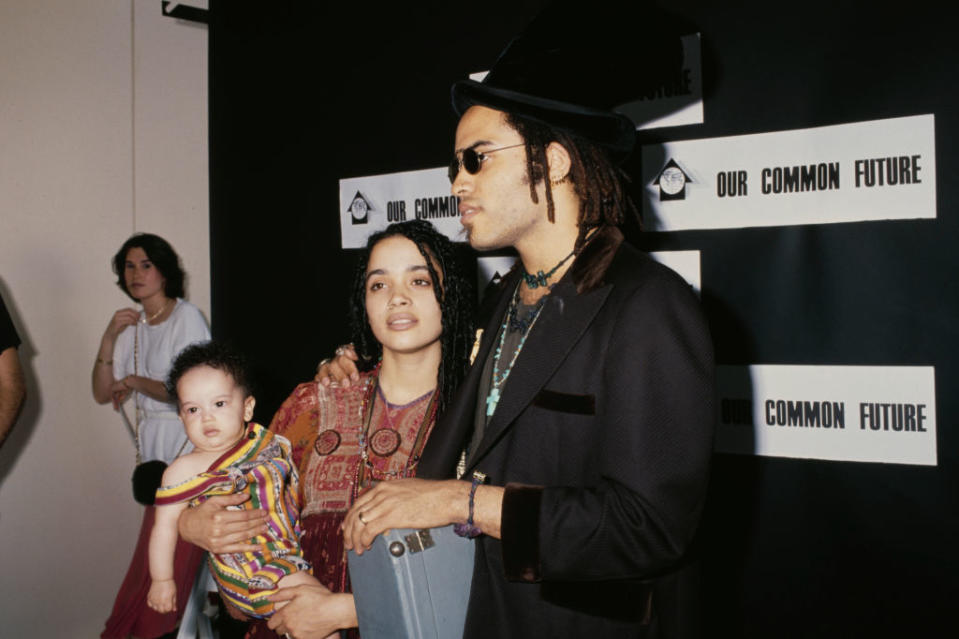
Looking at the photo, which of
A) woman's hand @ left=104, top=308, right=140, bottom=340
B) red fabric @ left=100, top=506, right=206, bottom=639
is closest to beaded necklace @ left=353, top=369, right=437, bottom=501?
red fabric @ left=100, top=506, right=206, bottom=639

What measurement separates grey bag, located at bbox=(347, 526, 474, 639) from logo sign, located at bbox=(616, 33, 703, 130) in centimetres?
222

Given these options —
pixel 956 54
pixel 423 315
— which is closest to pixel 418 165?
pixel 423 315

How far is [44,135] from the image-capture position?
4.87 meters

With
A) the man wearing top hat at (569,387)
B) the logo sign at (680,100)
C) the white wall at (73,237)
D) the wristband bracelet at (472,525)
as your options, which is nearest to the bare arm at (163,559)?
the man wearing top hat at (569,387)

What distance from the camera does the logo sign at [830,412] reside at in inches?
101

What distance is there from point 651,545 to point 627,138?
1.01m

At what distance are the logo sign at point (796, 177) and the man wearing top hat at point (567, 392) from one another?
3.28 ft

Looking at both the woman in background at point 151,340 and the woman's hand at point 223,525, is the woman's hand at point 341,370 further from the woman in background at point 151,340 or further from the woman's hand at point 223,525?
the woman in background at point 151,340

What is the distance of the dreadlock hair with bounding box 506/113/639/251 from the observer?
1.73m

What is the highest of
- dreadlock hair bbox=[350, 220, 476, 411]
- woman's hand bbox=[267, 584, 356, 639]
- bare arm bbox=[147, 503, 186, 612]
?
dreadlock hair bbox=[350, 220, 476, 411]

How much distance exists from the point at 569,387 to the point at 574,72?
0.84m

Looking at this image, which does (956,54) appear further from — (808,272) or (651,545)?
(651,545)

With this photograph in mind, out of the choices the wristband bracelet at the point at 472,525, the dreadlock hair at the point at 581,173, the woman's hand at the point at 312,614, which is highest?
the dreadlock hair at the point at 581,173

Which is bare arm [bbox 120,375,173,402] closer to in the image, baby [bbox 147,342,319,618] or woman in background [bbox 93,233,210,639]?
woman in background [bbox 93,233,210,639]
